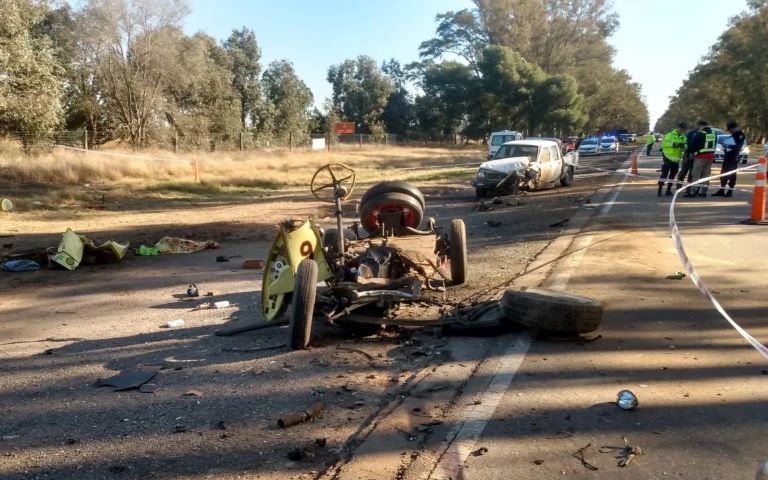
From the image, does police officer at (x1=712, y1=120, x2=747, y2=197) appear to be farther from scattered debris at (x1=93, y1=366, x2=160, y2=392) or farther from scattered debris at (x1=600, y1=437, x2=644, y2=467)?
scattered debris at (x1=93, y1=366, x2=160, y2=392)

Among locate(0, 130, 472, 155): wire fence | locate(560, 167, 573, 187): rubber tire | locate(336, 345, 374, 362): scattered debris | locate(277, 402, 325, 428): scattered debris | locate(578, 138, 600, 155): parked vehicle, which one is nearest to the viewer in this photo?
locate(277, 402, 325, 428): scattered debris

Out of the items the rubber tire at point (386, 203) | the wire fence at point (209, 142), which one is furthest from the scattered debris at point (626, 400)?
the wire fence at point (209, 142)

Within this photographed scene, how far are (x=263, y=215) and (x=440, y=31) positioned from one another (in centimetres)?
6726

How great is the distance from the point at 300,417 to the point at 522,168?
16585mm

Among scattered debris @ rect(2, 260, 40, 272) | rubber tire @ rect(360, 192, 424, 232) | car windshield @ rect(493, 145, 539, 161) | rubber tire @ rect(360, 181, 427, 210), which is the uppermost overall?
car windshield @ rect(493, 145, 539, 161)

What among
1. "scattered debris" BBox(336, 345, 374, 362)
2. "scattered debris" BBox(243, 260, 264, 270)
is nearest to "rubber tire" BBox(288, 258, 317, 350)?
"scattered debris" BBox(336, 345, 374, 362)

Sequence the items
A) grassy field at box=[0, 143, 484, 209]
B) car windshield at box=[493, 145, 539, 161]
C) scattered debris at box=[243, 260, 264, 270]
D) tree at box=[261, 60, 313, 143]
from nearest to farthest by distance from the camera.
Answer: scattered debris at box=[243, 260, 264, 270] < grassy field at box=[0, 143, 484, 209] < car windshield at box=[493, 145, 539, 161] < tree at box=[261, 60, 313, 143]

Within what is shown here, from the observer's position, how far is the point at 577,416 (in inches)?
156

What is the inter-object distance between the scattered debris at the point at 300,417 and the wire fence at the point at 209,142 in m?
24.5

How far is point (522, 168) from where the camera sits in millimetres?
19500

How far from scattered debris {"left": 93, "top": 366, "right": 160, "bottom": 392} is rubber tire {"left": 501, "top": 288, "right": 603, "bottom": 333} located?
121 inches

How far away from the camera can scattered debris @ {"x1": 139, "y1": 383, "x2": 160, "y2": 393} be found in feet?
15.0

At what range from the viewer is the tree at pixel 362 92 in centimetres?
7738

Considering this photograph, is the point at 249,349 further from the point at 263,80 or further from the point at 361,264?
the point at 263,80
